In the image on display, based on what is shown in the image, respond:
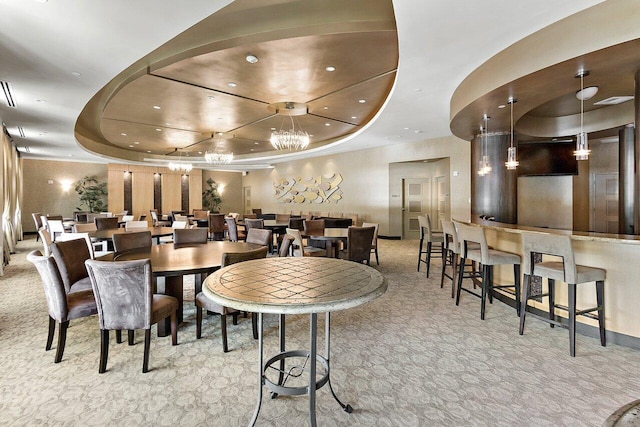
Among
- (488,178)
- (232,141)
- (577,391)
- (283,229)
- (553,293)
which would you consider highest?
(232,141)

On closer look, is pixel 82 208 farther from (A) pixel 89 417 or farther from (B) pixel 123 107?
(A) pixel 89 417

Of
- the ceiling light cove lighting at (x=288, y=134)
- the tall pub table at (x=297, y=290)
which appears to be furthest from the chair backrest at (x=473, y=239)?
the ceiling light cove lighting at (x=288, y=134)

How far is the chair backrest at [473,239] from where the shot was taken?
3797mm

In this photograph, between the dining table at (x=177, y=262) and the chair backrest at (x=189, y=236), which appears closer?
the dining table at (x=177, y=262)

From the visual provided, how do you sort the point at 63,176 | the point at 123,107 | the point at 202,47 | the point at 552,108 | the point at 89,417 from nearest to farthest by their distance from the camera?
the point at 89,417, the point at 202,47, the point at 552,108, the point at 123,107, the point at 63,176

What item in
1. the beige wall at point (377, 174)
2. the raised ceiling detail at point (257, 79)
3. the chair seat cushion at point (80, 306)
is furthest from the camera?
the beige wall at point (377, 174)

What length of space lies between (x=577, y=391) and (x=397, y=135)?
23.7 ft

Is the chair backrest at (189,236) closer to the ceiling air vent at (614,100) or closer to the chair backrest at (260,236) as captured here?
the chair backrest at (260,236)

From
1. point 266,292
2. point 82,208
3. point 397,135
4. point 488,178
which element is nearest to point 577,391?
point 266,292

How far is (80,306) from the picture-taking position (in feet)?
8.91

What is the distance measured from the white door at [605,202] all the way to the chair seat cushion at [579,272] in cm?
562

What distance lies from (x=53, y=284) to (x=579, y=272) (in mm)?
4564

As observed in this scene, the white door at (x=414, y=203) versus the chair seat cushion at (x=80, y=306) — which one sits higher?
the white door at (x=414, y=203)

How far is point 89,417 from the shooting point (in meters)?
2.04
